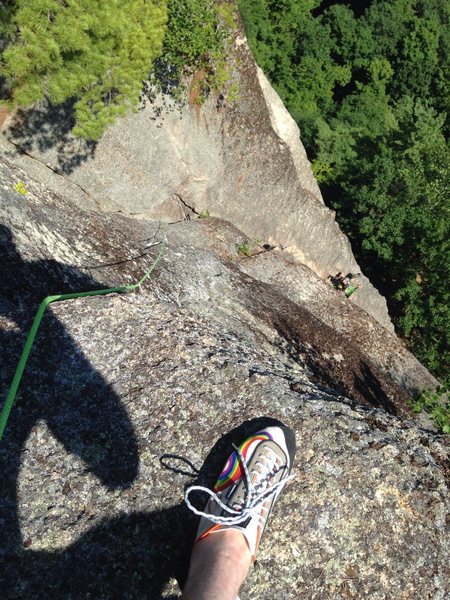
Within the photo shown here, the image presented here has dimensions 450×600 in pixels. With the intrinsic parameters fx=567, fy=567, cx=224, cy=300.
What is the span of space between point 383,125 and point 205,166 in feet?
67.6

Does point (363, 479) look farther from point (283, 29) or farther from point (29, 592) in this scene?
point (283, 29)

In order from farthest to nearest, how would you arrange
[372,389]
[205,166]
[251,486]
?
[205,166], [372,389], [251,486]

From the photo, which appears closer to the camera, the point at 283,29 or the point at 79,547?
the point at 79,547

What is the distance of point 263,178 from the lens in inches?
514

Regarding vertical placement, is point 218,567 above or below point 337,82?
below

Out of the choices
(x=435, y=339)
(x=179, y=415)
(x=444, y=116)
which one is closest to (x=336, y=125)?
(x=444, y=116)

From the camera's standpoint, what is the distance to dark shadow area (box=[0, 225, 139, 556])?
13.7 ft

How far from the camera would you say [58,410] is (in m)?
4.50

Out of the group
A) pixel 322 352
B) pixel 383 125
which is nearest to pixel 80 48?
pixel 322 352

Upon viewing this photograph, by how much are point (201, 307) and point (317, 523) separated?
187 inches

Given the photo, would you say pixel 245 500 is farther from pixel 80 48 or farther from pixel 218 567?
pixel 80 48

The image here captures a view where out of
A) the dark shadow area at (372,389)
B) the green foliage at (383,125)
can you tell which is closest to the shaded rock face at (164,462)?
the dark shadow area at (372,389)

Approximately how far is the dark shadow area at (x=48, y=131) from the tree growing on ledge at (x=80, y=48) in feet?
6.98

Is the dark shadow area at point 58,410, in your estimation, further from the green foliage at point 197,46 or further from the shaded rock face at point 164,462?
the green foliage at point 197,46
